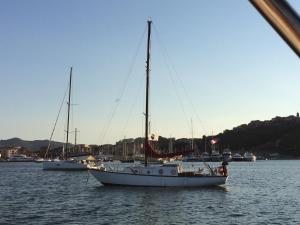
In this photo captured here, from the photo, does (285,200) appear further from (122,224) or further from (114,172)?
(122,224)

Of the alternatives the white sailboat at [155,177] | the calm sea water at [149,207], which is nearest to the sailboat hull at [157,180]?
the white sailboat at [155,177]

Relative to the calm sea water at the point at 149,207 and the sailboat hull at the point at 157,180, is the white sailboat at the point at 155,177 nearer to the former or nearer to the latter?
the sailboat hull at the point at 157,180

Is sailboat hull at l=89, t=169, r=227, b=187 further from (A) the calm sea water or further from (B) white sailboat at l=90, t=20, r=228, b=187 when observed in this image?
(A) the calm sea water

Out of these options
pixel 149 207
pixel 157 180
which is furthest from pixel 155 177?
pixel 149 207

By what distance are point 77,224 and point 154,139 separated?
2734 cm

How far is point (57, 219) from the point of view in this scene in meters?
32.1

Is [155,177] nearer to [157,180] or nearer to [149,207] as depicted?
[157,180]

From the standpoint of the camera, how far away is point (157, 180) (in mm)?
54125

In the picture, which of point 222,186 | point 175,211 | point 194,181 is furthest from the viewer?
point 222,186

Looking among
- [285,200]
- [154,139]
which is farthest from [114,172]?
[285,200]

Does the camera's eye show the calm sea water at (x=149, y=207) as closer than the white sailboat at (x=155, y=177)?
Yes

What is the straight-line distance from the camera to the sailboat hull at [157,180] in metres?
54.1

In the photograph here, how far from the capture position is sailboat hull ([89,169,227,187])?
54103mm

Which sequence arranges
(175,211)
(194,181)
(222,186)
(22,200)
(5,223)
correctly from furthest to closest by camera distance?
(222,186)
(194,181)
(22,200)
(175,211)
(5,223)
